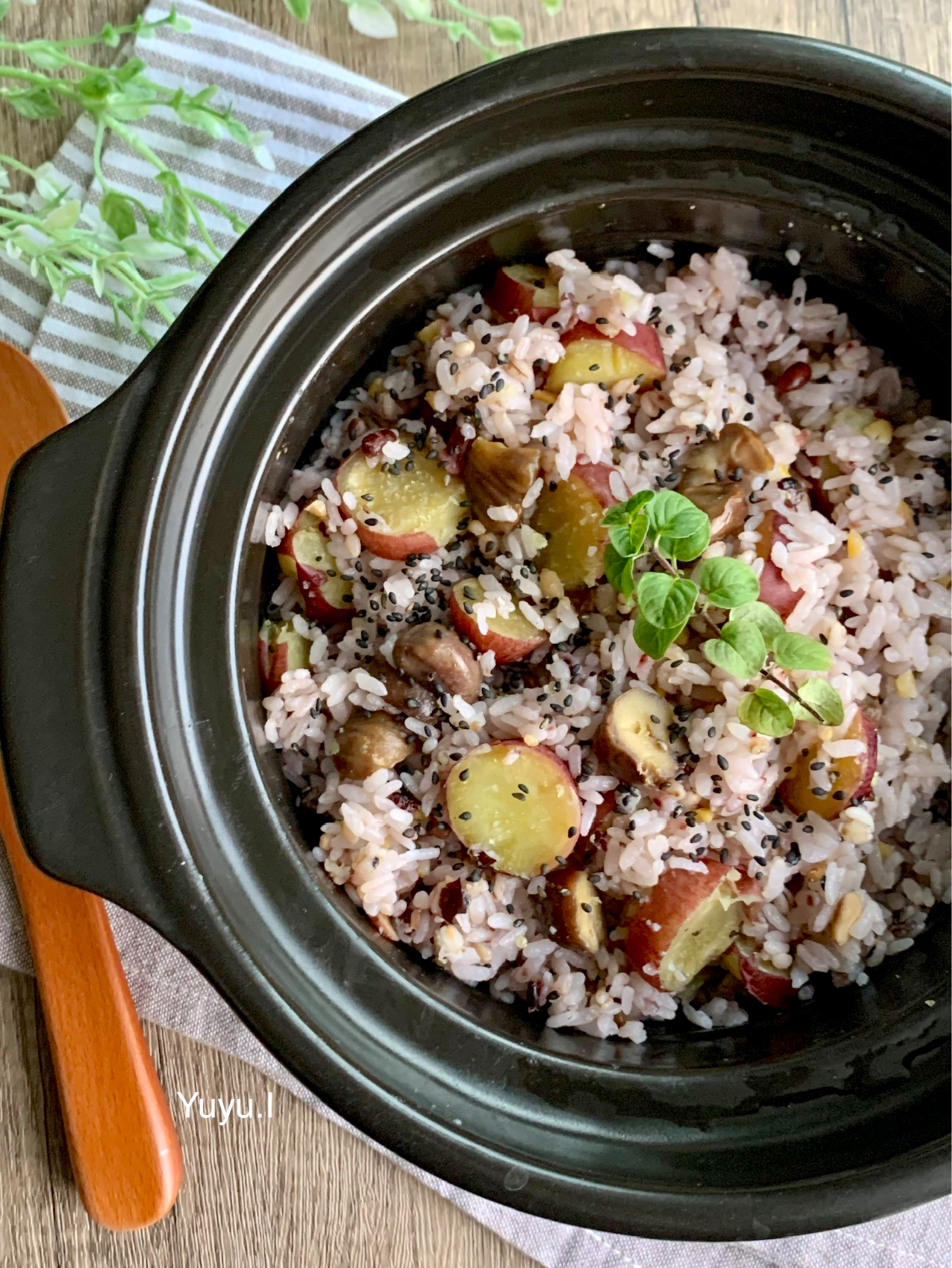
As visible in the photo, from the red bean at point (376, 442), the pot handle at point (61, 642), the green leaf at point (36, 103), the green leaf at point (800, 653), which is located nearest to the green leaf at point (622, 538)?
the green leaf at point (800, 653)

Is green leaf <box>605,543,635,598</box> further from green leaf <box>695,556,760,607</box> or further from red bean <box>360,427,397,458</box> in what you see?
red bean <box>360,427,397,458</box>

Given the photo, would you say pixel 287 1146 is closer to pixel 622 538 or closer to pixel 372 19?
pixel 622 538

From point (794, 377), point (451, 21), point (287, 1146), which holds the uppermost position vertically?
point (451, 21)

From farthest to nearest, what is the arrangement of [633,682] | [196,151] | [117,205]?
[196,151]
[117,205]
[633,682]

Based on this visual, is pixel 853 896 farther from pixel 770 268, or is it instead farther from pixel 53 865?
pixel 53 865

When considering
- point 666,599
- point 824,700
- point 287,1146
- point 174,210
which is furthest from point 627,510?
point 287,1146

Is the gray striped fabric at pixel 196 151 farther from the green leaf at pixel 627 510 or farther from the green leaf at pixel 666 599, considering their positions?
the green leaf at pixel 666 599

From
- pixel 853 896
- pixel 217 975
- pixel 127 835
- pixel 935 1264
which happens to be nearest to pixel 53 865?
pixel 127 835
